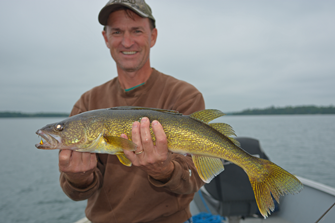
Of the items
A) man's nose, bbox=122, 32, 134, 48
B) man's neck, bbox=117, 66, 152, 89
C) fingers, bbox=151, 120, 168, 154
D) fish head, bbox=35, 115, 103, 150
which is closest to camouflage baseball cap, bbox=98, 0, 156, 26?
man's nose, bbox=122, 32, 134, 48

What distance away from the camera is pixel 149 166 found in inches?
98.1

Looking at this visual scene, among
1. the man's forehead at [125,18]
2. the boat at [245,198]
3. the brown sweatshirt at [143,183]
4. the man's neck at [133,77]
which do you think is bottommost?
the boat at [245,198]

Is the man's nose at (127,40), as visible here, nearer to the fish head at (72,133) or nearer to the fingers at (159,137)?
the fish head at (72,133)

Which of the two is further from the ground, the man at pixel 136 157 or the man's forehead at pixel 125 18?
the man's forehead at pixel 125 18

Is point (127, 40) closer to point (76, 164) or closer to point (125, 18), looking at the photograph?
point (125, 18)

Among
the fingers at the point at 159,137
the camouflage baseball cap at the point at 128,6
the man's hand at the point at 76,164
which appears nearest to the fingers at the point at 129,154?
the fingers at the point at 159,137

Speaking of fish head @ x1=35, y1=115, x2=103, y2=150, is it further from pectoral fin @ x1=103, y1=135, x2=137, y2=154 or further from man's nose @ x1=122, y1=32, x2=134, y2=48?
man's nose @ x1=122, y1=32, x2=134, y2=48

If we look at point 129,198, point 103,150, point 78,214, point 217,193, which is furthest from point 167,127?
point 78,214

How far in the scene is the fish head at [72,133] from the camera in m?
2.45

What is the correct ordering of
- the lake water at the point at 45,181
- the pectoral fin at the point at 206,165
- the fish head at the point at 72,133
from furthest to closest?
1. the lake water at the point at 45,181
2. the pectoral fin at the point at 206,165
3. the fish head at the point at 72,133

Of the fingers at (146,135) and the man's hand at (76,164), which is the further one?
the man's hand at (76,164)

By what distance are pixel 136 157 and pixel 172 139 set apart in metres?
0.47

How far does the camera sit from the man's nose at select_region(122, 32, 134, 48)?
3.41 metres

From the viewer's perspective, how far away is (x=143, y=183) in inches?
119
